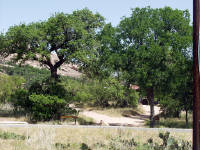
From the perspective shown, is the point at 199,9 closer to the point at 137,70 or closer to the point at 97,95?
the point at 137,70

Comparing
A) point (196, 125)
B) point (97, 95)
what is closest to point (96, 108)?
point (97, 95)

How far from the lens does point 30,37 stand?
22391 mm

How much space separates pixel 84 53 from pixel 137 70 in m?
3.96

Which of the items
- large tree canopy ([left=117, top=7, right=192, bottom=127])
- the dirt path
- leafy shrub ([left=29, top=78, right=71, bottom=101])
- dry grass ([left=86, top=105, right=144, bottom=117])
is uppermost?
large tree canopy ([left=117, top=7, right=192, bottom=127])

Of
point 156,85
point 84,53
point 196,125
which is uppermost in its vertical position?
point 84,53

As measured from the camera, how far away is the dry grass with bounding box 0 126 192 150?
11.8m

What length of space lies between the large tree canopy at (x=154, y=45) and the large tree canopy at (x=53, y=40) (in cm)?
273

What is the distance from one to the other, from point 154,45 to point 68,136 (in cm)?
978

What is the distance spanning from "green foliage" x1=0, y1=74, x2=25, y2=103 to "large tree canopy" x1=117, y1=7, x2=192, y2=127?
12350 millimetres

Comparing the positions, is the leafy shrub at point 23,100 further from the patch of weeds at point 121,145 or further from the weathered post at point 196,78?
the weathered post at point 196,78

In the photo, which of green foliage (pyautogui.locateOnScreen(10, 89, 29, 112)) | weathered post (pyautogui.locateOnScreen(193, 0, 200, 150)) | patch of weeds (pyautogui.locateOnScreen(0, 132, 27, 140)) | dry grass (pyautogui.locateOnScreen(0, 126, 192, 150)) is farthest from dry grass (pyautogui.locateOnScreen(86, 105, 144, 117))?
weathered post (pyautogui.locateOnScreen(193, 0, 200, 150))

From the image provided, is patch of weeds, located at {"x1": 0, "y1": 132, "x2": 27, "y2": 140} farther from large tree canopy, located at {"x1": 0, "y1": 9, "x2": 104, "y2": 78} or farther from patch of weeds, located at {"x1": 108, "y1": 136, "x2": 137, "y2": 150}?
large tree canopy, located at {"x1": 0, "y1": 9, "x2": 104, "y2": 78}

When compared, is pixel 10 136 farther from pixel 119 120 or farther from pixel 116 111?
pixel 116 111

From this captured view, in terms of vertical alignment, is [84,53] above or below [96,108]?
above
